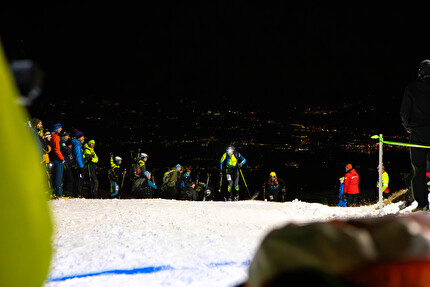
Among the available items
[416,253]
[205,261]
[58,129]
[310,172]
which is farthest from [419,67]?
[310,172]

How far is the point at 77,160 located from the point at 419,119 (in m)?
8.52

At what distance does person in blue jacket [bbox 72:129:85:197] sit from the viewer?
1095 centimetres

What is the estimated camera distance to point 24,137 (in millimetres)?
554

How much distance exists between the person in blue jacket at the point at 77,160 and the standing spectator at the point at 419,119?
27.1ft

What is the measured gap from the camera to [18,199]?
0.53 meters

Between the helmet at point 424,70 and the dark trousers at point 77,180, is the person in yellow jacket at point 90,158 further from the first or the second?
the helmet at point 424,70

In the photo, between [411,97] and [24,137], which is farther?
[411,97]

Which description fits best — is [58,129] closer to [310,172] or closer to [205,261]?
[205,261]

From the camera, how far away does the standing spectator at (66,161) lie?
10.6 m

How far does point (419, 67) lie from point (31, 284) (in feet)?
19.5

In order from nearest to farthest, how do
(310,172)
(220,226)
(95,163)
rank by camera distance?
(220,226) → (95,163) → (310,172)

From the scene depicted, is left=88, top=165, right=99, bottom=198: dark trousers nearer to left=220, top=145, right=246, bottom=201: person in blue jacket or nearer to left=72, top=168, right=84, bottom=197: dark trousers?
left=72, top=168, right=84, bottom=197: dark trousers

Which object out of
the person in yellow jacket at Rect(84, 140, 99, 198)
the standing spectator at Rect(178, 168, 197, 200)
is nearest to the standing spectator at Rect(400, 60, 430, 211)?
the person in yellow jacket at Rect(84, 140, 99, 198)

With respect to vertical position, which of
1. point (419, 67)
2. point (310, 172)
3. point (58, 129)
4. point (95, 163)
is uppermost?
point (419, 67)
